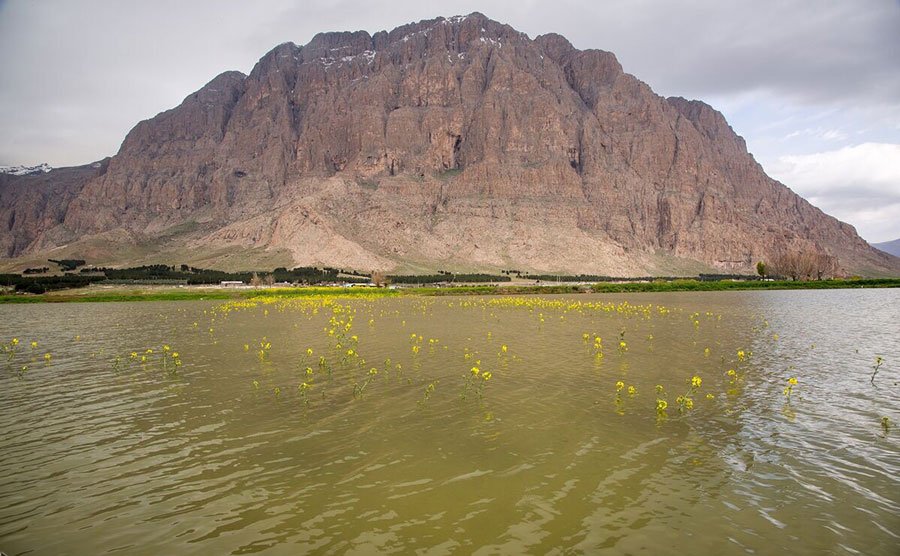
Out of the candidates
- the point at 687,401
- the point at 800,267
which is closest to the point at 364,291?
the point at 687,401

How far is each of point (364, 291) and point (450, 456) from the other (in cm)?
8864

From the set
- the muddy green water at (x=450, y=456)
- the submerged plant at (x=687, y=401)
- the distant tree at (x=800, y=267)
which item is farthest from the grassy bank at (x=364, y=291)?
the submerged plant at (x=687, y=401)

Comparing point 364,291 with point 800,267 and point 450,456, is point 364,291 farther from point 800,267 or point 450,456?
point 800,267

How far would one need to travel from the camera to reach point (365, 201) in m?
195

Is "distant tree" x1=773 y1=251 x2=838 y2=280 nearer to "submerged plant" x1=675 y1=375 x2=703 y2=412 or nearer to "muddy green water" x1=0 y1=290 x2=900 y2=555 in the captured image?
"muddy green water" x1=0 y1=290 x2=900 y2=555

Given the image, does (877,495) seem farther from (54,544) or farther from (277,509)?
(54,544)

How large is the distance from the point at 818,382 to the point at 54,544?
1993cm

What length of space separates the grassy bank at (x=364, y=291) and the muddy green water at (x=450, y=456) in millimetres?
67162

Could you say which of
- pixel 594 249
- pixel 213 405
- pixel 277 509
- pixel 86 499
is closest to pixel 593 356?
pixel 213 405

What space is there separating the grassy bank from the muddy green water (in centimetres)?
6716

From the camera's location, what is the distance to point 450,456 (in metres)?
10.3

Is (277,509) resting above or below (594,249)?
below

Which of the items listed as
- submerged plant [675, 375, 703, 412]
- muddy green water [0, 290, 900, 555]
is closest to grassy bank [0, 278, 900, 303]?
muddy green water [0, 290, 900, 555]

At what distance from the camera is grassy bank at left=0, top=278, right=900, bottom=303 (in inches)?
3182
